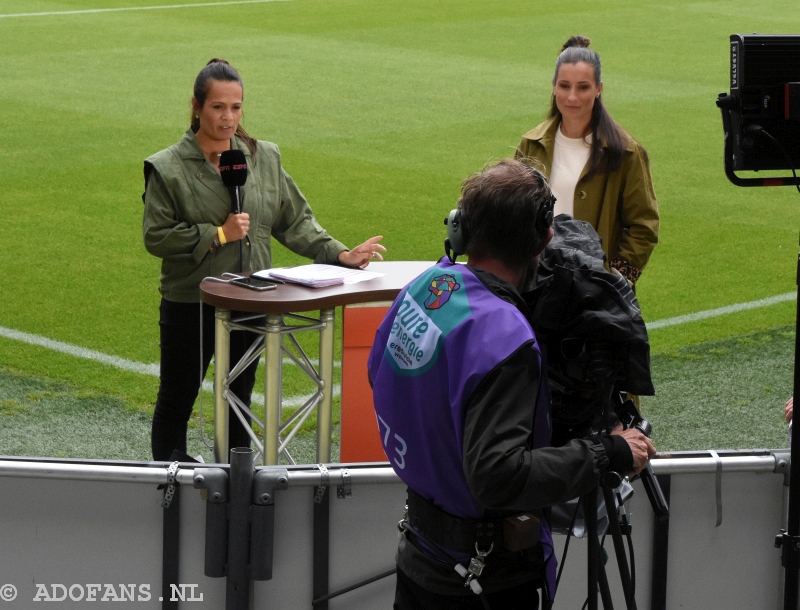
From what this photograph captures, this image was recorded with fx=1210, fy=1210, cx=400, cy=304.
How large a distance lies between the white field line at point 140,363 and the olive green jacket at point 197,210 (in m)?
1.83

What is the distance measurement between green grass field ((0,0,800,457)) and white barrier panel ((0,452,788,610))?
9.28ft

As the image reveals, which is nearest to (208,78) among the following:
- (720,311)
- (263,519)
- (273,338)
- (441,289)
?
(273,338)

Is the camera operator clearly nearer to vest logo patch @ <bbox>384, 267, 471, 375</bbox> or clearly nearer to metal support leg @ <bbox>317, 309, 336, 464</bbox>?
vest logo patch @ <bbox>384, 267, 471, 375</bbox>

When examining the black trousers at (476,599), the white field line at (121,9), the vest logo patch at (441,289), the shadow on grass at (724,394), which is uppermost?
the white field line at (121,9)

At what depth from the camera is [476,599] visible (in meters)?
2.81

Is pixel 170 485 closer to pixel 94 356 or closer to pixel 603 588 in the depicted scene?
pixel 603 588

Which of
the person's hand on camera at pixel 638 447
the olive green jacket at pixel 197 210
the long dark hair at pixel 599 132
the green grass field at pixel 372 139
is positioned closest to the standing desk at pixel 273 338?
the olive green jacket at pixel 197 210

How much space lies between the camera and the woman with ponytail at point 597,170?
208 inches

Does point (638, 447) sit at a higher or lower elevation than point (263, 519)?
higher

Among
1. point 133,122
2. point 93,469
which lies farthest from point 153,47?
point 93,469

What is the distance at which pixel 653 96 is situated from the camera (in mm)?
16891

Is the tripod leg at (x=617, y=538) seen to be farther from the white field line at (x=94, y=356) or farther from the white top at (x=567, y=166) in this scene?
the white field line at (x=94, y=356)

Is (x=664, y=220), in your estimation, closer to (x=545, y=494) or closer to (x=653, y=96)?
(x=653, y=96)

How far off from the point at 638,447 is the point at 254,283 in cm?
255
